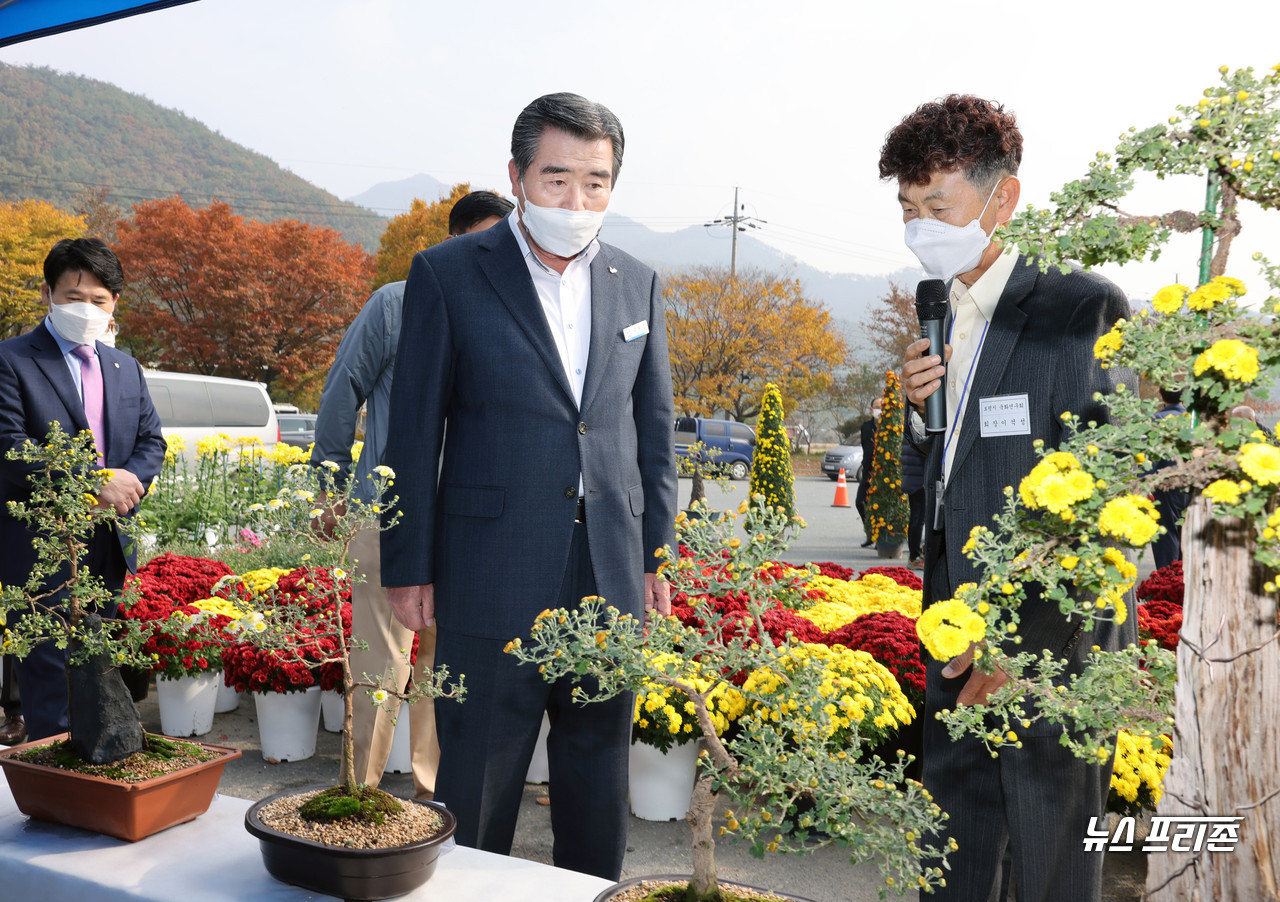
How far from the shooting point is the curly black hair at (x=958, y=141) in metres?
1.83

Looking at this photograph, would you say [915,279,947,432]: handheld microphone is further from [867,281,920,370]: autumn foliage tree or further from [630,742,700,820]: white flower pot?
[867,281,920,370]: autumn foliage tree

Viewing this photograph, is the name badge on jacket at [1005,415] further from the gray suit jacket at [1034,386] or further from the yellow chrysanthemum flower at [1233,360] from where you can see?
the yellow chrysanthemum flower at [1233,360]

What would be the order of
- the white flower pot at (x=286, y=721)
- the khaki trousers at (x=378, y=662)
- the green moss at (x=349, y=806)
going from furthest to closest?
1. the white flower pot at (x=286, y=721)
2. the khaki trousers at (x=378, y=662)
3. the green moss at (x=349, y=806)

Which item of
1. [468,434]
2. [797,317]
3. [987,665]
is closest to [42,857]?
[468,434]

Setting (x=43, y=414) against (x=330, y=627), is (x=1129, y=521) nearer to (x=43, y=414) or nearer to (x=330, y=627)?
(x=330, y=627)

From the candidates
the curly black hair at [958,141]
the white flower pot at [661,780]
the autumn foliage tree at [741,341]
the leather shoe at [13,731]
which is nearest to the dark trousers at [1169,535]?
the white flower pot at [661,780]

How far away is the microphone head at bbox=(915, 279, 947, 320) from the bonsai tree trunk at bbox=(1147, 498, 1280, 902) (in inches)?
40.6

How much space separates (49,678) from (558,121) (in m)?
2.89

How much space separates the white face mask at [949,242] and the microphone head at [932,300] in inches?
3.3

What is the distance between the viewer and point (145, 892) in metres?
1.47

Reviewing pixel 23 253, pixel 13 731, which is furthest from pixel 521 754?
pixel 23 253

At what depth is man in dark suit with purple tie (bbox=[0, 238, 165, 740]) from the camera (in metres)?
3.29

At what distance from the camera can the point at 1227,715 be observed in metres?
0.94

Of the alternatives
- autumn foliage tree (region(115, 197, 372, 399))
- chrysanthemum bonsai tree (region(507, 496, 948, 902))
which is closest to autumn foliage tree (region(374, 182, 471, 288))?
autumn foliage tree (region(115, 197, 372, 399))
